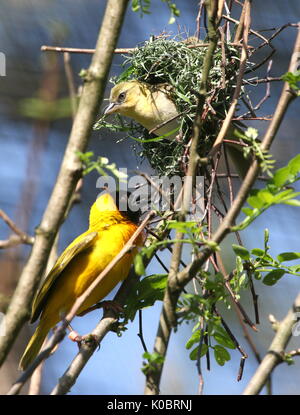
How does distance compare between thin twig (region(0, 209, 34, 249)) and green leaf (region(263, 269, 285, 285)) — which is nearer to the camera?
thin twig (region(0, 209, 34, 249))

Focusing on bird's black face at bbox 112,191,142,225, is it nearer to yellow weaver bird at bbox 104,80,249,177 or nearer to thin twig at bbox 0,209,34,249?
yellow weaver bird at bbox 104,80,249,177

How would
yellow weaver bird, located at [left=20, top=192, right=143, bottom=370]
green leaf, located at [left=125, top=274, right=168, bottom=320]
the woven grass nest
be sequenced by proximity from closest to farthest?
1. green leaf, located at [left=125, top=274, right=168, bottom=320]
2. the woven grass nest
3. yellow weaver bird, located at [left=20, top=192, right=143, bottom=370]

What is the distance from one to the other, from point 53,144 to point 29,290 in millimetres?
5067

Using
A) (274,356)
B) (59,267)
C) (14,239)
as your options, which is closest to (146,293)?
(59,267)

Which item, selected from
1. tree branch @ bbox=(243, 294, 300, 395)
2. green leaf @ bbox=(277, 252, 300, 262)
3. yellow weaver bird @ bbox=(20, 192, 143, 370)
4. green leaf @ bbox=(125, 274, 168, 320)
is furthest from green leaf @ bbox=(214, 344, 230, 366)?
yellow weaver bird @ bbox=(20, 192, 143, 370)

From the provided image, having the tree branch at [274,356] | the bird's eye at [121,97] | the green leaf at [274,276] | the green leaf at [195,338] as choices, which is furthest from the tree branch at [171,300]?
the bird's eye at [121,97]

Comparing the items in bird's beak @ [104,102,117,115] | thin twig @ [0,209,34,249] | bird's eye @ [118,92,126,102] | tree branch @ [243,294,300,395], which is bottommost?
tree branch @ [243,294,300,395]

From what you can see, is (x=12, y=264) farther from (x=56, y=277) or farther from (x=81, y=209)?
(x=81, y=209)

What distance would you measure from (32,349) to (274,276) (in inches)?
53.3

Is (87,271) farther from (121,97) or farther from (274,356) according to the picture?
(274,356)

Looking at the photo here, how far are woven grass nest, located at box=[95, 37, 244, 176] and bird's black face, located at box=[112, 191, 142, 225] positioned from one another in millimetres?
207

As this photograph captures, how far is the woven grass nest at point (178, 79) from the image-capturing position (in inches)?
113

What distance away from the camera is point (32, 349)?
3035 mm

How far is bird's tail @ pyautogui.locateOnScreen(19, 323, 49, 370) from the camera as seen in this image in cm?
301
